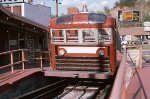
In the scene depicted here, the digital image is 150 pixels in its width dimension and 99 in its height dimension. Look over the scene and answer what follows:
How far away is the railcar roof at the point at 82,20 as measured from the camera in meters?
16.6

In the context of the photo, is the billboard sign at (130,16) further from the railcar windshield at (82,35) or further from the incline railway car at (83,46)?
the railcar windshield at (82,35)

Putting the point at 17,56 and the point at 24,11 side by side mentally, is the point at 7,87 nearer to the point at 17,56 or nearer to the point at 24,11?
the point at 17,56

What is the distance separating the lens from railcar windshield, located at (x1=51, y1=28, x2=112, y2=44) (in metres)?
16.3

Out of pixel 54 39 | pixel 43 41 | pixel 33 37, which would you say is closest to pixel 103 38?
pixel 54 39

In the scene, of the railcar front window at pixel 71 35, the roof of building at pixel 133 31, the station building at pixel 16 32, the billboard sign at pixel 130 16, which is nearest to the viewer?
the railcar front window at pixel 71 35

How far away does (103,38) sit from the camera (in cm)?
1638

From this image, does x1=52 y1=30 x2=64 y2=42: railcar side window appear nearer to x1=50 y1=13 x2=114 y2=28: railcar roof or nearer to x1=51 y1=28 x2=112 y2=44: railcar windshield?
x1=51 y1=28 x2=112 y2=44: railcar windshield

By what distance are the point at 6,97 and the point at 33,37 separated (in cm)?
1447

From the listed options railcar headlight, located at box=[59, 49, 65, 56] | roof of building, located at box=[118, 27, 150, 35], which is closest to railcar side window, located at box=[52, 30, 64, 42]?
railcar headlight, located at box=[59, 49, 65, 56]

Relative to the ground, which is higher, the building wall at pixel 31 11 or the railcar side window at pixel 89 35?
the building wall at pixel 31 11

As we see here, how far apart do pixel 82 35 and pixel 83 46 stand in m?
0.55

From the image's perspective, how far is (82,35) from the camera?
1672 cm

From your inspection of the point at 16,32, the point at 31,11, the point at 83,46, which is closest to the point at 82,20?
the point at 83,46

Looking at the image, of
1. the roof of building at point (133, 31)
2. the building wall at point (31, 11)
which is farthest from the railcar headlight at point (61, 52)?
the roof of building at point (133, 31)
